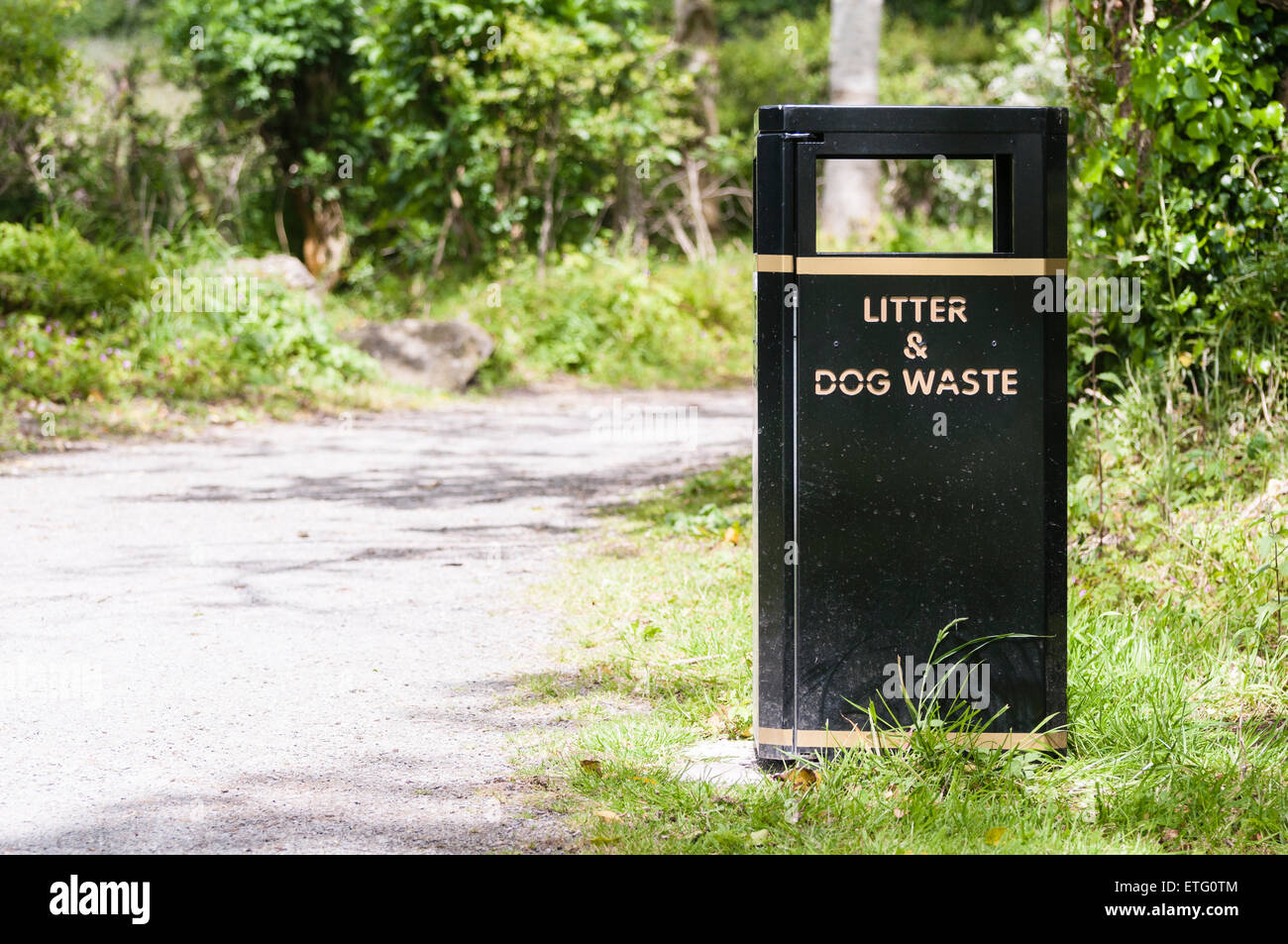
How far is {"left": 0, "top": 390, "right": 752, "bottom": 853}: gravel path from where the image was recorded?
11.1 feet

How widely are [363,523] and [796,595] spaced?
4306mm

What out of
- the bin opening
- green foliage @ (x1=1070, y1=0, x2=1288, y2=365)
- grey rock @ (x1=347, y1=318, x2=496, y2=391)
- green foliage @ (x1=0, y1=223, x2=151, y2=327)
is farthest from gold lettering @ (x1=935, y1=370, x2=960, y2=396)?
grey rock @ (x1=347, y1=318, x2=496, y2=391)

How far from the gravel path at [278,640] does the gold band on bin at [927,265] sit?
5.03 feet

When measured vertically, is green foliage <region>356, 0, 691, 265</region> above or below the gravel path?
above

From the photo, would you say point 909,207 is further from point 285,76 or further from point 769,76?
point 285,76

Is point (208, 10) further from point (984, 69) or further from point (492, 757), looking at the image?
point (492, 757)

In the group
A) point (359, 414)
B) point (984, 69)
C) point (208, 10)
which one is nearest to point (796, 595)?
point (359, 414)

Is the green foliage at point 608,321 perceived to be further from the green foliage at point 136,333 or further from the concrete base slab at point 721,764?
the concrete base slab at point 721,764

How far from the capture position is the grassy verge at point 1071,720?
3.22 m

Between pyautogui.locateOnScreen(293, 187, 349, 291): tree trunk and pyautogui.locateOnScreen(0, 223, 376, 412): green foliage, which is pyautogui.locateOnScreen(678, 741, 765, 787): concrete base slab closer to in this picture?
pyautogui.locateOnScreen(0, 223, 376, 412): green foliage

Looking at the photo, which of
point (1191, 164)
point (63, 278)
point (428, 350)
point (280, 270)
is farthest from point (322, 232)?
point (1191, 164)

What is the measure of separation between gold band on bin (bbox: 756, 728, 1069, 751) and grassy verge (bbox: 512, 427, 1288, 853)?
38mm

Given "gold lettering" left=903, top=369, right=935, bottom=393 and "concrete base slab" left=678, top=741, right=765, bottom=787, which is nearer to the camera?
"gold lettering" left=903, top=369, right=935, bottom=393
